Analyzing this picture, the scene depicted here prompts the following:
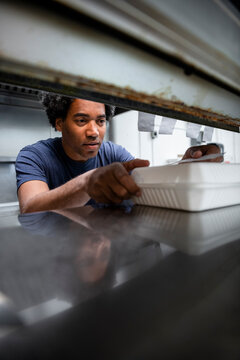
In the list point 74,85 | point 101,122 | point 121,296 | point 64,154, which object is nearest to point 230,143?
point 101,122

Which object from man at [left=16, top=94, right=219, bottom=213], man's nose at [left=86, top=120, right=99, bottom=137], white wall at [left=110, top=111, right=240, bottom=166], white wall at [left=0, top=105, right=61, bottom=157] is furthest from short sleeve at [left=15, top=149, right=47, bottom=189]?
white wall at [left=110, top=111, right=240, bottom=166]

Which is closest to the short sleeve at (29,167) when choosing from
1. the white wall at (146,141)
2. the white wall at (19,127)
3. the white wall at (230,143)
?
the white wall at (19,127)

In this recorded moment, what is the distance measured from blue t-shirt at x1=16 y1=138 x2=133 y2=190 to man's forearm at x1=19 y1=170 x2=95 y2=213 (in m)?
0.36

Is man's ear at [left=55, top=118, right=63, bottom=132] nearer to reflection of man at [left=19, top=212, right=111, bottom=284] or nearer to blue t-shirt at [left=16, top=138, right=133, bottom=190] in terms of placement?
blue t-shirt at [left=16, top=138, right=133, bottom=190]

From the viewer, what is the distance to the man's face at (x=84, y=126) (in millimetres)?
1720

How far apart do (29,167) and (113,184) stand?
2.92 feet

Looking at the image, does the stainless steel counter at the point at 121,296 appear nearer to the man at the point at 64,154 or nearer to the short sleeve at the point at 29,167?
the man at the point at 64,154

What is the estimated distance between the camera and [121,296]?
0.88 feet

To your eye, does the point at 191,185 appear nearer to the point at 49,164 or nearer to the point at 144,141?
the point at 49,164

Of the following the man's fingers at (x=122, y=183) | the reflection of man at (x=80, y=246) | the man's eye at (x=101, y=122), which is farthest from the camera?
the man's eye at (x=101, y=122)

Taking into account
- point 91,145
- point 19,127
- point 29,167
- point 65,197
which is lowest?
point 65,197

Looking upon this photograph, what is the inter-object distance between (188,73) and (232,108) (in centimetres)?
27

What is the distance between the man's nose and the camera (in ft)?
5.68

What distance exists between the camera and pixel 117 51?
42cm
